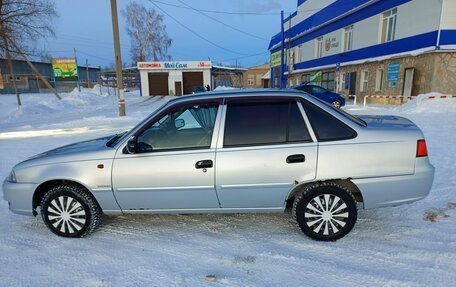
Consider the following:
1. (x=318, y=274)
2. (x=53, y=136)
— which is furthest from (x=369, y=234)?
(x=53, y=136)

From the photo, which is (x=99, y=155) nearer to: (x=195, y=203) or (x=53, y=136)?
(x=195, y=203)

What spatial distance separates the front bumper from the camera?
3396 millimetres

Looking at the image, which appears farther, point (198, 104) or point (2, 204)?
point (2, 204)

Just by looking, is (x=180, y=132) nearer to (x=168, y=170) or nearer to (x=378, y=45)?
(x=168, y=170)

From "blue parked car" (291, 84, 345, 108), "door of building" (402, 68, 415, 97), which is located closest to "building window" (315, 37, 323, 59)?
"door of building" (402, 68, 415, 97)

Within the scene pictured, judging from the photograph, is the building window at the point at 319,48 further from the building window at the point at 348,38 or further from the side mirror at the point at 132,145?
the side mirror at the point at 132,145

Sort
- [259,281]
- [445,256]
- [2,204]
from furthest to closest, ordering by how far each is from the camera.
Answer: [2,204] < [445,256] < [259,281]

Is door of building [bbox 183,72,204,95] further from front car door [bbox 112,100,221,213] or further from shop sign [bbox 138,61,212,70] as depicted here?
front car door [bbox 112,100,221,213]

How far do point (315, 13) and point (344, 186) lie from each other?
3146 centimetres

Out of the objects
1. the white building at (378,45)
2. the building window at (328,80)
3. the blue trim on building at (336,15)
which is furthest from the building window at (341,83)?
the blue trim on building at (336,15)

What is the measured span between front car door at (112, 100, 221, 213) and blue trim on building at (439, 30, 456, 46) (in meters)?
17.2

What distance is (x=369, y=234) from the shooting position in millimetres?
3400

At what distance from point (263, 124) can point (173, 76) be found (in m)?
39.0

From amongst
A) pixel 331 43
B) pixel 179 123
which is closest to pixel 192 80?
pixel 331 43
